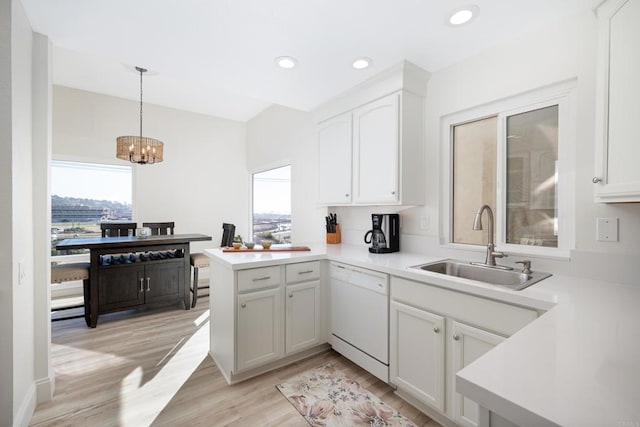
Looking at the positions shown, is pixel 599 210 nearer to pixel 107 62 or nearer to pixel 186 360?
pixel 186 360

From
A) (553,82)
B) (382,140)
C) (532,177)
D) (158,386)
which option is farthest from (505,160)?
(158,386)

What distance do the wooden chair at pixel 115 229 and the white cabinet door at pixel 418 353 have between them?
3732mm

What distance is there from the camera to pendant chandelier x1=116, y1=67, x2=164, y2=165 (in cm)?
340

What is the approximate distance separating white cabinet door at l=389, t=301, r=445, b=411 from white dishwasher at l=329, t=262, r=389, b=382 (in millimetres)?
84

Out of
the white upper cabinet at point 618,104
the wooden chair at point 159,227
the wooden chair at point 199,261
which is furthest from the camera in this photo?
the wooden chair at point 159,227

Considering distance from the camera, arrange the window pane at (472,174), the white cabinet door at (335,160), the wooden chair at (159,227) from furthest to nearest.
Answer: the wooden chair at (159,227)
the white cabinet door at (335,160)
the window pane at (472,174)

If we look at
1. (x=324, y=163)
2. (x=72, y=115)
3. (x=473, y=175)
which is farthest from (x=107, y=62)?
(x=473, y=175)

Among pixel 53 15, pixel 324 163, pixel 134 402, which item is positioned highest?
pixel 53 15

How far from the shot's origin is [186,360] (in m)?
2.41

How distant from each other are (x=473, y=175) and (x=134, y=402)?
2856 mm

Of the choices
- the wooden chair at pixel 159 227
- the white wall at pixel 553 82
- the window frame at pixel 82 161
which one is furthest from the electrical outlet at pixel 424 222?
the window frame at pixel 82 161

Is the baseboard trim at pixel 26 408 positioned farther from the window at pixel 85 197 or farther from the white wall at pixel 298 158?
the window at pixel 85 197

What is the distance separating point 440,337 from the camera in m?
1.63

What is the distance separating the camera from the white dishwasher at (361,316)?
6.48 ft
